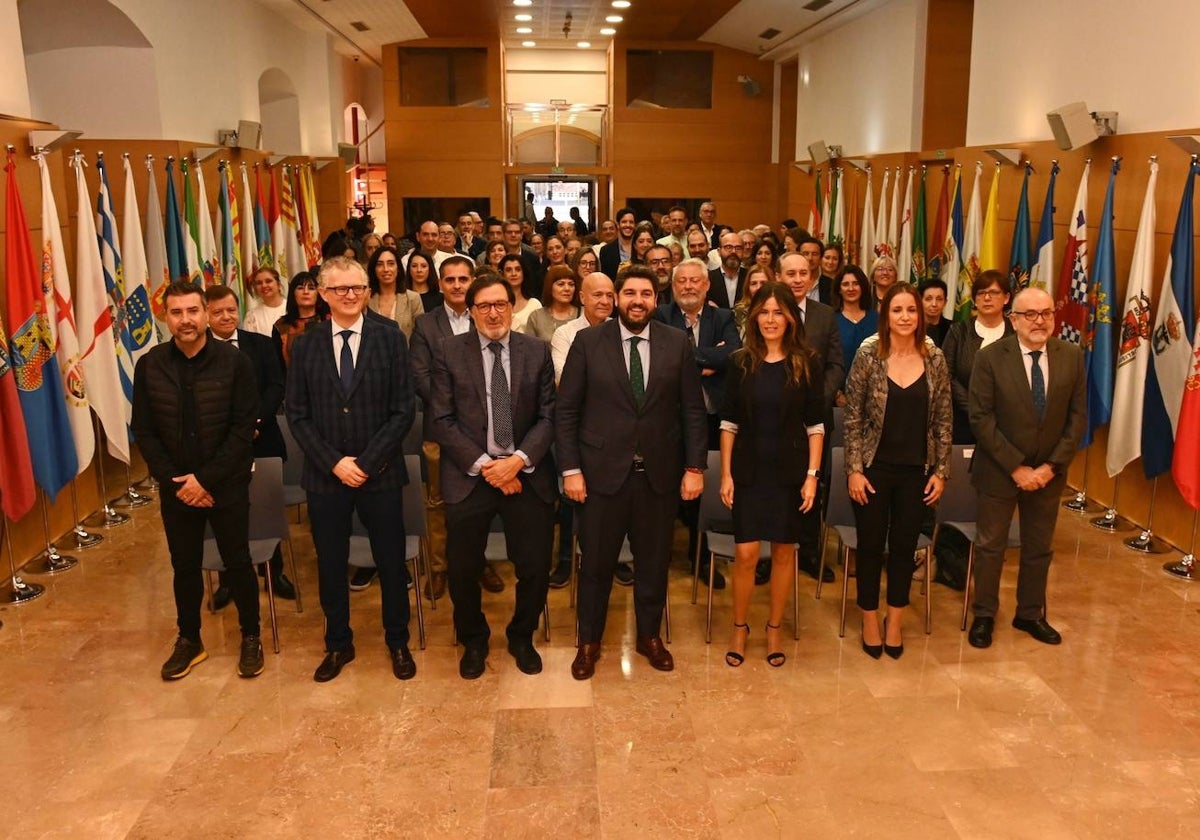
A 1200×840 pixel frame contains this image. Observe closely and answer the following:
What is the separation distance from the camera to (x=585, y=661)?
4.35 m

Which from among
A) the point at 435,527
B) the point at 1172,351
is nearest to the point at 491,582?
the point at 435,527

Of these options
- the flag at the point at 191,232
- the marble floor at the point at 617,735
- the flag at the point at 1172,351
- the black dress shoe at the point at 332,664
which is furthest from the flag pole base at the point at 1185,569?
the flag at the point at 191,232

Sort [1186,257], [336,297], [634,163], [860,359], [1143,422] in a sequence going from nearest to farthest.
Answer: [336,297], [860,359], [1186,257], [1143,422], [634,163]

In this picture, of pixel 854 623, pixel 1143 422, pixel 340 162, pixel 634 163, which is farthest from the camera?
pixel 634 163

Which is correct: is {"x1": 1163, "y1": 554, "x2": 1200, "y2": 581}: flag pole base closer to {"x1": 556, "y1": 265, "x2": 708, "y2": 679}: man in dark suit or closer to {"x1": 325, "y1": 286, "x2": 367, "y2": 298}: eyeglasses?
{"x1": 556, "y1": 265, "x2": 708, "y2": 679}: man in dark suit

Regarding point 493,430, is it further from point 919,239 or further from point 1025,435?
point 919,239

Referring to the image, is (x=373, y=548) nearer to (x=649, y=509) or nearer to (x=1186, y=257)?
(x=649, y=509)

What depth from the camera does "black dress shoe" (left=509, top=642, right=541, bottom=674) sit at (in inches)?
172

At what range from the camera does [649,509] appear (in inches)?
165

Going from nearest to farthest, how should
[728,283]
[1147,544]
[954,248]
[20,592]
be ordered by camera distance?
1. [20,592]
2. [1147,544]
3. [728,283]
4. [954,248]

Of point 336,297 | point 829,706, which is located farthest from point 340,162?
point 829,706

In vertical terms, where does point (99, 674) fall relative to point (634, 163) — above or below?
below

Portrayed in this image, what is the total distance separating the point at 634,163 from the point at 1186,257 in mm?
11077

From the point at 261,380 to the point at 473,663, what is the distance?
199 centimetres
